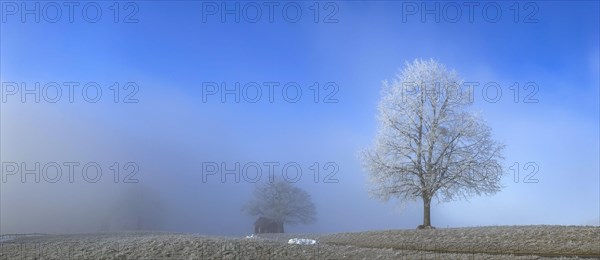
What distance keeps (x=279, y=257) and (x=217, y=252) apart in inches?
89.6

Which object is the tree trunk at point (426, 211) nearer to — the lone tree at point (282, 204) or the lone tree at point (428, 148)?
the lone tree at point (428, 148)

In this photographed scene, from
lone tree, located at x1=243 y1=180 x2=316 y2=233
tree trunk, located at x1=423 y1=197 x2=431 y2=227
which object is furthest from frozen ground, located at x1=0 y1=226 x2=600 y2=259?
lone tree, located at x1=243 y1=180 x2=316 y2=233

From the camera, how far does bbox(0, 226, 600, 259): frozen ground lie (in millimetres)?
18828

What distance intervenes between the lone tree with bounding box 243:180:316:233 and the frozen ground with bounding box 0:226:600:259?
30.5 m

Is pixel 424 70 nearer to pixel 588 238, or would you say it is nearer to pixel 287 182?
pixel 588 238

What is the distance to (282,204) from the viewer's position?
56.8 metres

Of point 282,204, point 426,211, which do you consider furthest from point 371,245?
point 282,204

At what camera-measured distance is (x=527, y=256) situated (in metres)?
20.2

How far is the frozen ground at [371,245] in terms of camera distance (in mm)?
18828

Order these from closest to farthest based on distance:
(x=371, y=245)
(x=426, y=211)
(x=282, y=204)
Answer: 1. (x=371, y=245)
2. (x=426, y=211)
3. (x=282, y=204)

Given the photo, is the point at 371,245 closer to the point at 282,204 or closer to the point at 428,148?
the point at 428,148

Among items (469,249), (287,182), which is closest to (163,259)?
(469,249)

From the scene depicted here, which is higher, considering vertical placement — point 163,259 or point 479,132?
point 479,132

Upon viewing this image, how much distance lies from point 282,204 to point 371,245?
3176 centimetres
